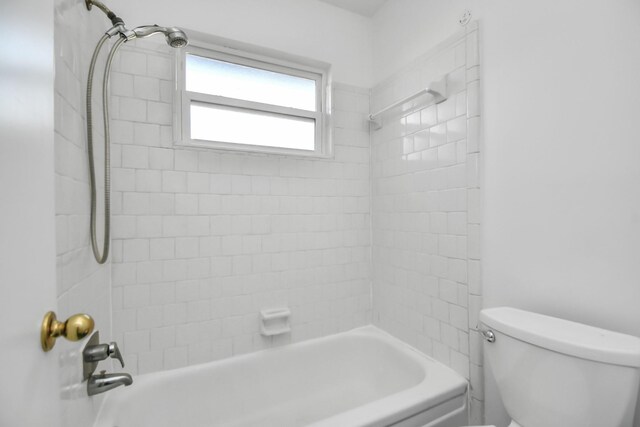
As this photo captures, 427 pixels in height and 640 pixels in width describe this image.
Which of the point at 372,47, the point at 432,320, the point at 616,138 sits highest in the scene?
the point at 372,47

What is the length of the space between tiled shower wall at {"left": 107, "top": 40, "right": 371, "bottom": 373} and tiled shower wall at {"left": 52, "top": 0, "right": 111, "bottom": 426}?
0.29 meters

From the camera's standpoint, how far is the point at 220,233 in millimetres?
1598

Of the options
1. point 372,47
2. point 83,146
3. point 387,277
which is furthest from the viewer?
point 372,47

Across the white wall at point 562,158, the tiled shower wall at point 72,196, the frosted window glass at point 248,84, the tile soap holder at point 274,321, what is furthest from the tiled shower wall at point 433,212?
the tiled shower wall at point 72,196

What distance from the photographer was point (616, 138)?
3.02 ft

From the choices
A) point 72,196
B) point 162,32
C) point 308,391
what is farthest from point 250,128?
point 308,391

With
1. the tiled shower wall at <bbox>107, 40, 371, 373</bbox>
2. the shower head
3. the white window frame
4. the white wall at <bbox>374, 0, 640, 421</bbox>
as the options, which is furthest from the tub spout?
the white wall at <bbox>374, 0, 640, 421</bbox>

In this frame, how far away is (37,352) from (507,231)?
57.6 inches

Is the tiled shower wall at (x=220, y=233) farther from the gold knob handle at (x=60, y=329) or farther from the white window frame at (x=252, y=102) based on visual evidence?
the gold knob handle at (x=60, y=329)

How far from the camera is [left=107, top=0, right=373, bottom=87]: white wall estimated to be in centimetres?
147

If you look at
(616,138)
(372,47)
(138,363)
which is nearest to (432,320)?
(616,138)

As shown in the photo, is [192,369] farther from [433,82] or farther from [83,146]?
[433,82]

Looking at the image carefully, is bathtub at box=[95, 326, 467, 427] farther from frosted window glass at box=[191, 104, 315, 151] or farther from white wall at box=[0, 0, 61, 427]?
frosted window glass at box=[191, 104, 315, 151]

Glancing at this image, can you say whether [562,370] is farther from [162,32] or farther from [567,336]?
[162,32]
